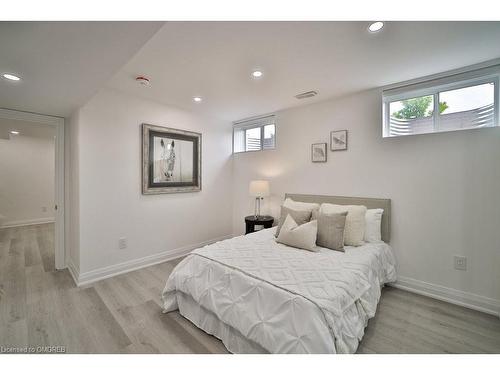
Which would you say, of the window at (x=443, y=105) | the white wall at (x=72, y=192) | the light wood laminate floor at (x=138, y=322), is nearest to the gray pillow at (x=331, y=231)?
the light wood laminate floor at (x=138, y=322)

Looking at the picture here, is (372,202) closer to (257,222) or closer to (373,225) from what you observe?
(373,225)

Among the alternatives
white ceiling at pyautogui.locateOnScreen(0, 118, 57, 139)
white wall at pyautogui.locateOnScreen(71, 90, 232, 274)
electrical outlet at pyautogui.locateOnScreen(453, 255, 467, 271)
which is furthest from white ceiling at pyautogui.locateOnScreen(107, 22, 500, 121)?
white ceiling at pyautogui.locateOnScreen(0, 118, 57, 139)

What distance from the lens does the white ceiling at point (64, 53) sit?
1204 mm

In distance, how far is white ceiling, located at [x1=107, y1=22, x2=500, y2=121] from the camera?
1.62m

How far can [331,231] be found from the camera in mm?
2293

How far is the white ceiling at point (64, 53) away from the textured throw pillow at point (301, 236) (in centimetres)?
205

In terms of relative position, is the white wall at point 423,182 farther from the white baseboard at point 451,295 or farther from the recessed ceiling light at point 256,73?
the recessed ceiling light at point 256,73

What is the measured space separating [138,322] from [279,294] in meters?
1.35

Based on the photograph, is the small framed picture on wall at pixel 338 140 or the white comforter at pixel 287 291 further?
the small framed picture on wall at pixel 338 140

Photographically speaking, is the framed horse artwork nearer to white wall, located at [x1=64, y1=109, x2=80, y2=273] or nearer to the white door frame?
white wall, located at [x1=64, y1=109, x2=80, y2=273]

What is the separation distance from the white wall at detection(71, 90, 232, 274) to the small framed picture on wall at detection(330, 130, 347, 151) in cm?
216

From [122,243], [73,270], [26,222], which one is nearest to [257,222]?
[122,243]

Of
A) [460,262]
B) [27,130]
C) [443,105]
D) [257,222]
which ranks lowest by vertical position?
[460,262]
